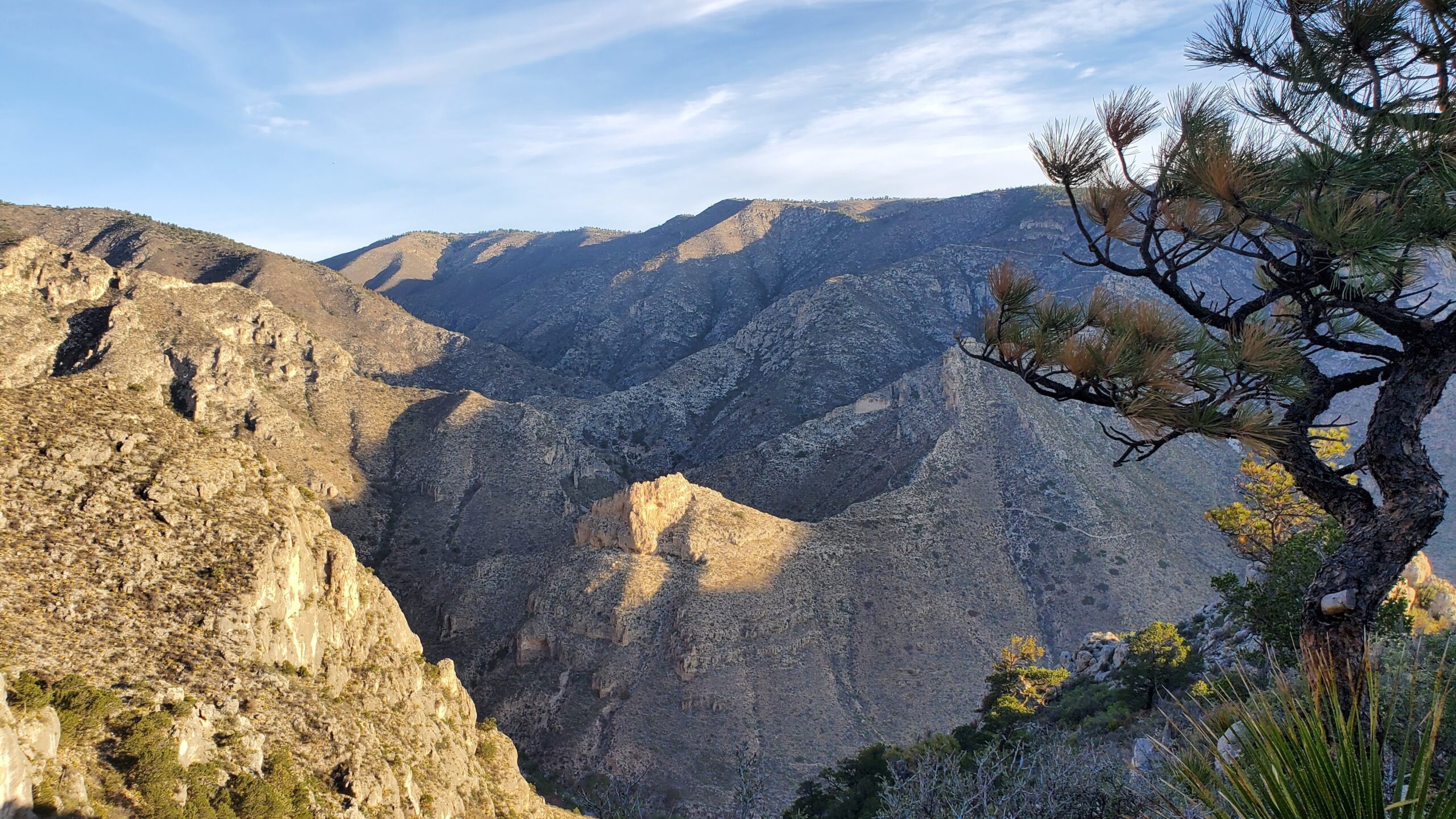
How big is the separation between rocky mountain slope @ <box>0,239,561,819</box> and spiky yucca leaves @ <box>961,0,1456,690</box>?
12.9 metres

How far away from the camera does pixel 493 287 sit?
152 metres

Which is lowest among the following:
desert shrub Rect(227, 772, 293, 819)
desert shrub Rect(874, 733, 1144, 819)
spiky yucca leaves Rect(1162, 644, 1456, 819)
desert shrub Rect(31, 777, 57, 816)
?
desert shrub Rect(227, 772, 293, 819)

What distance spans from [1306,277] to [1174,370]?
1.40 metres

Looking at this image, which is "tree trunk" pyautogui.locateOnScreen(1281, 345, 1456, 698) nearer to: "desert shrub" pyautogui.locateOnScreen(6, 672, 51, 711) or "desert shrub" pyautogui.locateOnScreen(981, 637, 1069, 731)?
"desert shrub" pyautogui.locateOnScreen(6, 672, 51, 711)

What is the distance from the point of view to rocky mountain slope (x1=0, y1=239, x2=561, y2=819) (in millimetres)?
13766

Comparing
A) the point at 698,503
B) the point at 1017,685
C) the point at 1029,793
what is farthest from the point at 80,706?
the point at 698,503

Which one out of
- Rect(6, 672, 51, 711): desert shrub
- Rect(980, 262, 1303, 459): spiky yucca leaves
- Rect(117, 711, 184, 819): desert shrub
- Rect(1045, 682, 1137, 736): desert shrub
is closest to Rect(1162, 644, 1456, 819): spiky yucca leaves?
Rect(980, 262, 1303, 459): spiky yucca leaves

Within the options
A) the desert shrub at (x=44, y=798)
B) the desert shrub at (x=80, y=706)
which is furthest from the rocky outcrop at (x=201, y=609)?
the desert shrub at (x=80, y=706)

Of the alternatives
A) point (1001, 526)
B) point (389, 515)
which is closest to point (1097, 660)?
point (1001, 526)

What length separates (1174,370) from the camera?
683cm

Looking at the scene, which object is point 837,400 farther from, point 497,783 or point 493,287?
point 493,287

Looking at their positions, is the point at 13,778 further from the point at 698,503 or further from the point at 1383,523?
the point at 698,503

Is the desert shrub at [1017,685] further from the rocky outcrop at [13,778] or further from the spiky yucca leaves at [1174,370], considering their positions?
the rocky outcrop at [13,778]

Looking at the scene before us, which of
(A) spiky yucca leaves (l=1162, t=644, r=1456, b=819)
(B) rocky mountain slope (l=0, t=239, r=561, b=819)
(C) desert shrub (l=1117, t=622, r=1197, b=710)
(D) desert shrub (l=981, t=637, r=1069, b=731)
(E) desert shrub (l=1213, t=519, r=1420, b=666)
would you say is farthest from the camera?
(D) desert shrub (l=981, t=637, r=1069, b=731)
